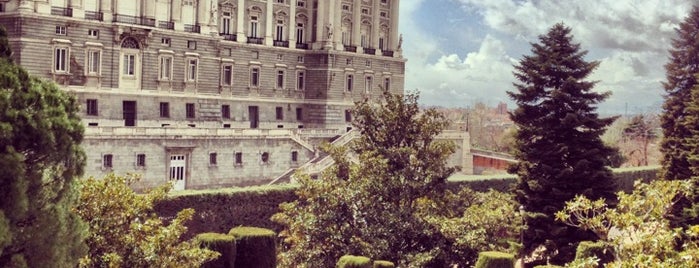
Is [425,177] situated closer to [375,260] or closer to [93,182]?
[375,260]

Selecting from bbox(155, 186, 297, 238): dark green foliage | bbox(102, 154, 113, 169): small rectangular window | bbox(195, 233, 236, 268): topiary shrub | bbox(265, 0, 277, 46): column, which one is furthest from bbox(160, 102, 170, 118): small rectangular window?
bbox(195, 233, 236, 268): topiary shrub

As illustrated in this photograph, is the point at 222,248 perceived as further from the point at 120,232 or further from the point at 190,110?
the point at 190,110

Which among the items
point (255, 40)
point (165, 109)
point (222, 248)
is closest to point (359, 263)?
point (222, 248)

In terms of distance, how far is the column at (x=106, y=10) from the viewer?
155ft

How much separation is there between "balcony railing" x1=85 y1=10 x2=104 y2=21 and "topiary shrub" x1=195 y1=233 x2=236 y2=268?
25947 millimetres

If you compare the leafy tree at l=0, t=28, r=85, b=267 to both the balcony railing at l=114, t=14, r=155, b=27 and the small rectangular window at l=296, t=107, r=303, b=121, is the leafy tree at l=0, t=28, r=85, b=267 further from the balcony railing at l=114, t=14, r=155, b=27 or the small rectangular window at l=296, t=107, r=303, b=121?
the small rectangular window at l=296, t=107, r=303, b=121

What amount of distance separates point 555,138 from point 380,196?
1149 centimetres

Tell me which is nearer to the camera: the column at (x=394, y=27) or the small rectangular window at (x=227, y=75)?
the small rectangular window at (x=227, y=75)

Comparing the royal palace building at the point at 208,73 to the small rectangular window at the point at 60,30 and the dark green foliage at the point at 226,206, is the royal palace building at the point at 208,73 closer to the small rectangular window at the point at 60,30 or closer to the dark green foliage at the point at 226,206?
the small rectangular window at the point at 60,30

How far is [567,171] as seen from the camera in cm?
3203

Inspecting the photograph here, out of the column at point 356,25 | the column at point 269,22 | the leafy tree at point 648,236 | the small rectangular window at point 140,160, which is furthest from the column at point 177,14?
the leafy tree at point 648,236

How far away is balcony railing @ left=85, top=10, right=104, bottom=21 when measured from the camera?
46.7m

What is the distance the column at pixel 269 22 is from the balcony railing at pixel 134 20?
11434mm

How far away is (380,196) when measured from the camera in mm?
24047
